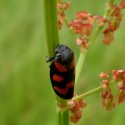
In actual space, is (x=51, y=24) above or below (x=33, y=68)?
above

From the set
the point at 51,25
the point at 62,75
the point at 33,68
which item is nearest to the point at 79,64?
the point at 62,75

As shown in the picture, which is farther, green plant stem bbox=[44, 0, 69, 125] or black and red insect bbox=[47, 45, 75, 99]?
black and red insect bbox=[47, 45, 75, 99]

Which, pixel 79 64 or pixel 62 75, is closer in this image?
pixel 62 75

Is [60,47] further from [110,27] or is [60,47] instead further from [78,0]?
[78,0]

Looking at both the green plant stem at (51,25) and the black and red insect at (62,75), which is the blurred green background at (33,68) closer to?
the black and red insect at (62,75)

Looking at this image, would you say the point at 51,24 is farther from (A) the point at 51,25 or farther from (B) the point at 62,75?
(B) the point at 62,75

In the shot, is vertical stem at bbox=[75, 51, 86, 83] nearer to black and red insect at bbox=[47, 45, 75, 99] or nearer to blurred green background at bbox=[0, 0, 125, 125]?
black and red insect at bbox=[47, 45, 75, 99]

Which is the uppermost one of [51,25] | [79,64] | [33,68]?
[51,25]

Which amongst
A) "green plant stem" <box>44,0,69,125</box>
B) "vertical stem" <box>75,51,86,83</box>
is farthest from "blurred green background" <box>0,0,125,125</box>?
"green plant stem" <box>44,0,69,125</box>

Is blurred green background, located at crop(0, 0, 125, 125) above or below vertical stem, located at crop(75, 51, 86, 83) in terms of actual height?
below
